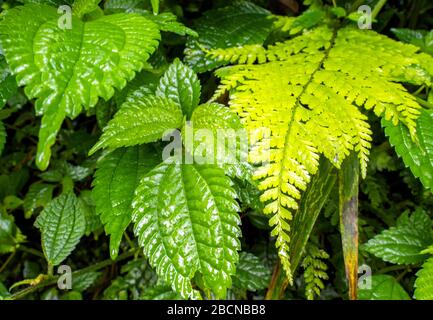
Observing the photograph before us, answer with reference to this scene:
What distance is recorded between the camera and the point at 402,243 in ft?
3.00

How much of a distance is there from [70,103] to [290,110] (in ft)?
1.04

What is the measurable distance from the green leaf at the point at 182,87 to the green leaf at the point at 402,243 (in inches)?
17.8

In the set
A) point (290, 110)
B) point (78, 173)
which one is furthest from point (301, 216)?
point (78, 173)

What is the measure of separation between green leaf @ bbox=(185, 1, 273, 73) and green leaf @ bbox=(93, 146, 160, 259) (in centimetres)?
23

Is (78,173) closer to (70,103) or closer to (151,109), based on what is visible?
(151,109)

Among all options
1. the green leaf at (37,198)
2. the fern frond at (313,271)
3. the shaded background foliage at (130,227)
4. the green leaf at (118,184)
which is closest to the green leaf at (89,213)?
the shaded background foliage at (130,227)

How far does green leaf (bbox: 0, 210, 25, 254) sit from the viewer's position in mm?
1011

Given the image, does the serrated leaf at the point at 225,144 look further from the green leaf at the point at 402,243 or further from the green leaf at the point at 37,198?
the green leaf at the point at 37,198

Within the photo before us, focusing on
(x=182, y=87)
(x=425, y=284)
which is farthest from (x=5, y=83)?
(x=425, y=284)

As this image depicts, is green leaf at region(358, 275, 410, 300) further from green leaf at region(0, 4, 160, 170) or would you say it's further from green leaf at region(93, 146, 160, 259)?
green leaf at region(0, 4, 160, 170)

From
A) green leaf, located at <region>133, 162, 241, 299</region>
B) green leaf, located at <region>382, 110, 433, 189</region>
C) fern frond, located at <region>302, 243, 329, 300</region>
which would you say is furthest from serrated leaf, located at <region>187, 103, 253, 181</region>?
fern frond, located at <region>302, 243, 329, 300</region>

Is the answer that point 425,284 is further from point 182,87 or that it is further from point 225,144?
point 182,87

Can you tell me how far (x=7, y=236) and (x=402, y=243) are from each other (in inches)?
33.1

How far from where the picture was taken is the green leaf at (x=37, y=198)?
1.09 m
